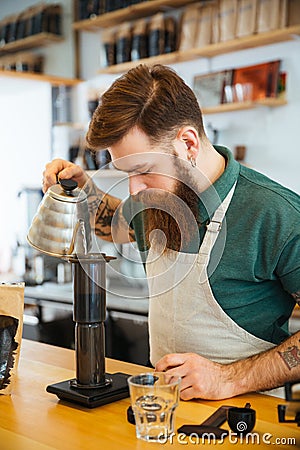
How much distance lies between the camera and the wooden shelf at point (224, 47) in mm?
3561

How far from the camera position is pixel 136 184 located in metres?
1.49

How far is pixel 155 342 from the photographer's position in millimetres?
1823

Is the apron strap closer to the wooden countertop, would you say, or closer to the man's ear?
the man's ear

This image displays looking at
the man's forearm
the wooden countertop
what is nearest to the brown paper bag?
the wooden countertop

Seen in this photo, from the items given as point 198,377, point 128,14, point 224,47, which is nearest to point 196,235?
point 198,377

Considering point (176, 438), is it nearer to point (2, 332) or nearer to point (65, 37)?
point (2, 332)

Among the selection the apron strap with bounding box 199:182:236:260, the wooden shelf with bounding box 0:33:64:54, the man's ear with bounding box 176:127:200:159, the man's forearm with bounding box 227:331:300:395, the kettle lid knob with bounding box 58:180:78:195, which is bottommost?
the man's forearm with bounding box 227:331:300:395

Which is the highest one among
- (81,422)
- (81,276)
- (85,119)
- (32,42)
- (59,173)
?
(32,42)

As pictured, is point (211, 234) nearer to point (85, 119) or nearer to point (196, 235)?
point (196, 235)

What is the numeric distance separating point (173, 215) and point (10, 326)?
46 cm

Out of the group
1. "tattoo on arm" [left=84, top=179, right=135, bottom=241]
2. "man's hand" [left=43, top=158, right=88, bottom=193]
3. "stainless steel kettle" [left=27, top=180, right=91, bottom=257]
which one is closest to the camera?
"stainless steel kettle" [left=27, top=180, right=91, bottom=257]

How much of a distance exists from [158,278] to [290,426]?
432 millimetres

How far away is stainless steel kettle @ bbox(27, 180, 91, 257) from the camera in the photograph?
4.74 ft

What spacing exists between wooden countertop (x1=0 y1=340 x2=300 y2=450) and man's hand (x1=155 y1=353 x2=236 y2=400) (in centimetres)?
2
